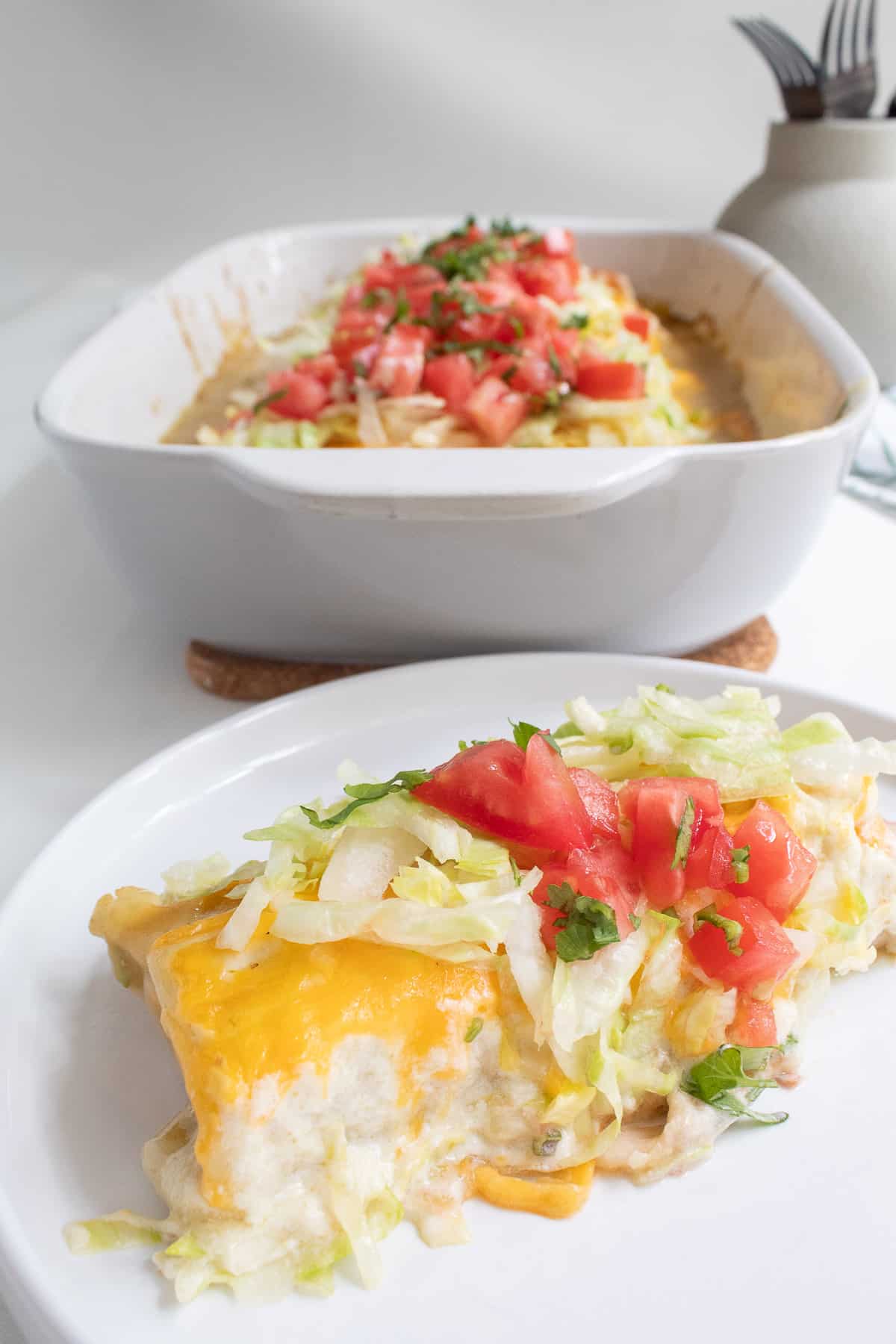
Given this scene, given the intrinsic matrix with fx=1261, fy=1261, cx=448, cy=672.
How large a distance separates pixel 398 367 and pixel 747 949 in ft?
6.88

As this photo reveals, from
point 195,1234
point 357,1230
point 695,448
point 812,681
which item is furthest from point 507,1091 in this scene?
point 812,681

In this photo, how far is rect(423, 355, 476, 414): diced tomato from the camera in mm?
3287

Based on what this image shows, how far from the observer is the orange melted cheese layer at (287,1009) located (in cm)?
145

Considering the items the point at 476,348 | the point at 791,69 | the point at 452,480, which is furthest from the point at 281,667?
the point at 791,69

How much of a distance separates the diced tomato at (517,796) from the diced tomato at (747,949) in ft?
0.69

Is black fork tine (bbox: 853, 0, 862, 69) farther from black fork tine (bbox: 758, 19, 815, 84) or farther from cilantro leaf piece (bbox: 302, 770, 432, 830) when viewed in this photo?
cilantro leaf piece (bbox: 302, 770, 432, 830)

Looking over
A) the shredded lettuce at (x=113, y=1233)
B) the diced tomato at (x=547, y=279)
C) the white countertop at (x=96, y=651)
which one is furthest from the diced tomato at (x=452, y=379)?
the shredded lettuce at (x=113, y=1233)

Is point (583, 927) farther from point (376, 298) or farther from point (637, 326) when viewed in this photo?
point (637, 326)

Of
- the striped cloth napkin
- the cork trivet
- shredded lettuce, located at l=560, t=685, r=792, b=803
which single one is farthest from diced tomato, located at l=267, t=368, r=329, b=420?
shredded lettuce, located at l=560, t=685, r=792, b=803

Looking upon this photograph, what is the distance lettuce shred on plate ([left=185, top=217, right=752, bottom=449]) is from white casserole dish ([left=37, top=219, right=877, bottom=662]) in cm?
56

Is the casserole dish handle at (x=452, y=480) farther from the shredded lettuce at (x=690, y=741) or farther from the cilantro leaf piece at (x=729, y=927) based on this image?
the cilantro leaf piece at (x=729, y=927)

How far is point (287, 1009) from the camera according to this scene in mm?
1490

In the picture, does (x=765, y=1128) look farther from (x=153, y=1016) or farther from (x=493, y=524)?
(x=493, y=524)

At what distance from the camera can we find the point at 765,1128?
5.46ft
